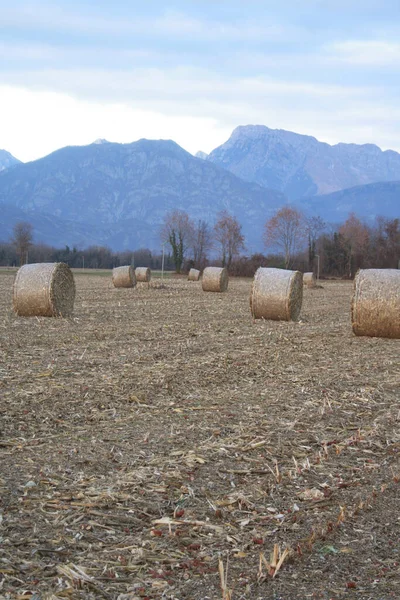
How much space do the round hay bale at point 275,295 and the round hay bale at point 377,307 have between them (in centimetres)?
304

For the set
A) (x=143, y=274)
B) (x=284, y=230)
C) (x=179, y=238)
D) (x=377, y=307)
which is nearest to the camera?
(x=377, y=307)

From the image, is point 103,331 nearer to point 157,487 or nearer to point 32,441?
point 32,441

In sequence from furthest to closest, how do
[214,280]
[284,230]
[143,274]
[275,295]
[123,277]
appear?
[284,230] < [143,274] < [123,277] < [214,280] < [275,295]

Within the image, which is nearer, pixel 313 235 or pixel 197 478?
pixel 197 478

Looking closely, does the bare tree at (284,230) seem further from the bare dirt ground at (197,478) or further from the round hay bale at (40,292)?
the bare dirt ground at (197,478)

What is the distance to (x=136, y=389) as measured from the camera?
8.23m

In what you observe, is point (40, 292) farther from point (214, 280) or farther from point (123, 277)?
point (123, 277)

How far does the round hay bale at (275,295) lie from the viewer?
55.9 feet

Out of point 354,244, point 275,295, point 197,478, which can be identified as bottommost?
point 197,478

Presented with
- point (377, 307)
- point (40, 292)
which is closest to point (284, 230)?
point (40, 292)

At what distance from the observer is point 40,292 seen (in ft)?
55.2

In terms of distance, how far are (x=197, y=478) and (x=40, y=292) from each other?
40.3 ft

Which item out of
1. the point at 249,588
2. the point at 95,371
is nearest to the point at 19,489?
the point at 249,588

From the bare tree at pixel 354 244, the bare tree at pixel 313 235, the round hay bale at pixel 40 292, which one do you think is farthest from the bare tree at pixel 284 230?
the round hay bale at pixel 40 292
